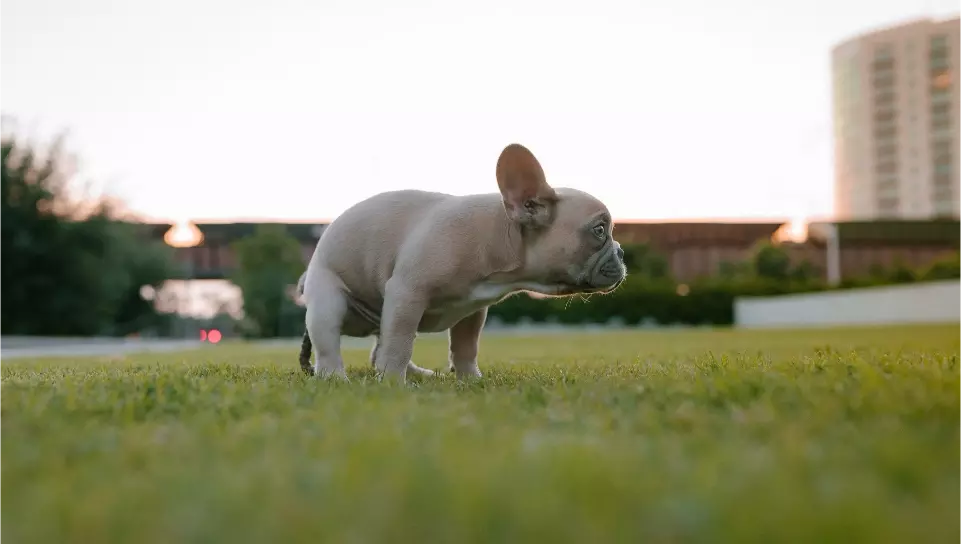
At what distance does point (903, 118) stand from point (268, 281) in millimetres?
65557

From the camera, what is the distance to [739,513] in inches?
39.3

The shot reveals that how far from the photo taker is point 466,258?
11.3 ft

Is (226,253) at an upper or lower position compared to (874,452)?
upper

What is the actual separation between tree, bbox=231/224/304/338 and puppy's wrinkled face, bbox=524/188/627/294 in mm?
23650

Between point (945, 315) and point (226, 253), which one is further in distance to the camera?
point (226, 253)

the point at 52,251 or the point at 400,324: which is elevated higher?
the point at 52,251

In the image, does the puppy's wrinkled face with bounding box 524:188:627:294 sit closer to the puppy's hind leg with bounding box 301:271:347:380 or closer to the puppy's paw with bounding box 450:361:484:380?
the puppy's paw with bounding box 450:361:484:380

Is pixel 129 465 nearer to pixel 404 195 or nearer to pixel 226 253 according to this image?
pixel 404 195

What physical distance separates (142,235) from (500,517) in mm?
29385

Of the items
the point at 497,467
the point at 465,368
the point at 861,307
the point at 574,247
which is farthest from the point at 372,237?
the point at 861,307

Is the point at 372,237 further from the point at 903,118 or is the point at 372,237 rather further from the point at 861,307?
the point at 903,118

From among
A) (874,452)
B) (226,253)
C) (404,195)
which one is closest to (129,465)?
(874,452)

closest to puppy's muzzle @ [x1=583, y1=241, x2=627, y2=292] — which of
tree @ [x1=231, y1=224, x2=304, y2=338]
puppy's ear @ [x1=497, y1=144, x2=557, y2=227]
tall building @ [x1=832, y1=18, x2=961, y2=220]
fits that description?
puppy's ear @ [x1=497, y1=144, x2=557, y2=227]

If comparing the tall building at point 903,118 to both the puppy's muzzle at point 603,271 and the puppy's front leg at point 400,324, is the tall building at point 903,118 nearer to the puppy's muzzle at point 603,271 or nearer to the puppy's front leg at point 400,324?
the puppy's muzzle at point 603,271
